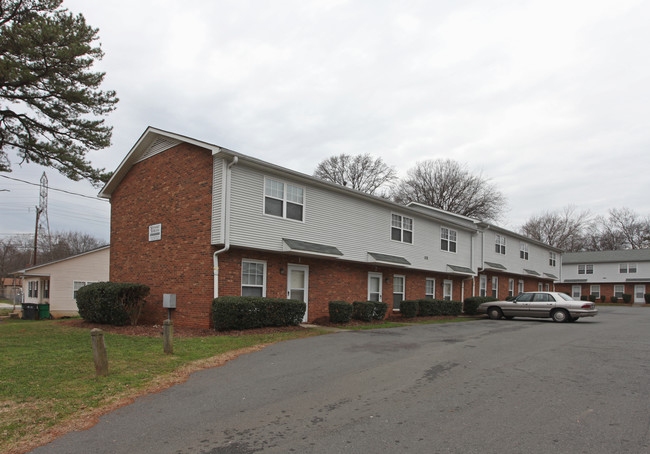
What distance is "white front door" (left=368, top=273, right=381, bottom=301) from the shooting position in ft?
66.1

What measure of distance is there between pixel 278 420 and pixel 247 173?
33.0ft

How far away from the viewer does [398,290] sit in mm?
22047

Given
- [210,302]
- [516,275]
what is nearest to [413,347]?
[210,302]

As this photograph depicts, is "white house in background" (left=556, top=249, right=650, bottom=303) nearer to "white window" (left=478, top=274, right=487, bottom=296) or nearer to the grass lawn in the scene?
"white window" (left=478, top=274, right=487, bottom=296)

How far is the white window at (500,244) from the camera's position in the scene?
3042cm

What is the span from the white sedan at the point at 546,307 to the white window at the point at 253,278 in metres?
13.4

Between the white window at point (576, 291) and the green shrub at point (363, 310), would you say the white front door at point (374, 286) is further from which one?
the white window at point (576, 291)

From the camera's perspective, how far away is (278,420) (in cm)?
559

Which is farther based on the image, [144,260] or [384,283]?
[384,283]

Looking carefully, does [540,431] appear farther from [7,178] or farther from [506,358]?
[7,178]

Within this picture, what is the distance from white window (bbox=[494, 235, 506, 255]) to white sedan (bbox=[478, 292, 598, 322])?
788 centimetres

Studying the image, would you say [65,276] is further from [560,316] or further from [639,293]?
[639,293]

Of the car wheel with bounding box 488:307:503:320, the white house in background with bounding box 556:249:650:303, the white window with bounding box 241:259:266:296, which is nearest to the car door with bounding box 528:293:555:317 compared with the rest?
the car wheel with bounding box 488:307:503:320

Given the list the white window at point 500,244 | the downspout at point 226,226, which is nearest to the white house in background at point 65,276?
the downspout at point 226,226
